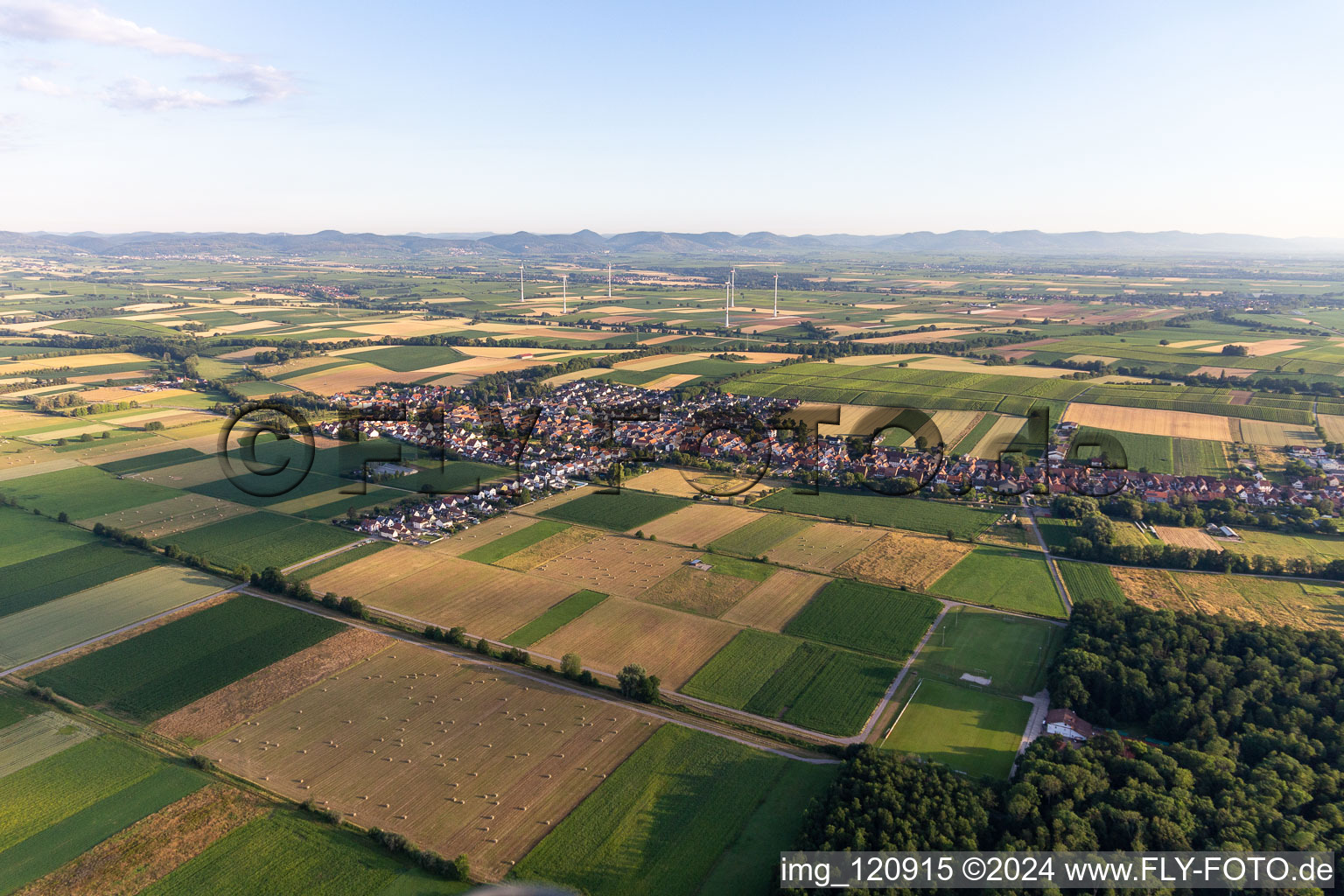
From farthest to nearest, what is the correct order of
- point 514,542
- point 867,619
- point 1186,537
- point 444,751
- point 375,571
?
point 514,542, point 1186,537, point 375,571, point 867,619, point 444,751

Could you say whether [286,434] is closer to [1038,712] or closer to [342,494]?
[342,494]

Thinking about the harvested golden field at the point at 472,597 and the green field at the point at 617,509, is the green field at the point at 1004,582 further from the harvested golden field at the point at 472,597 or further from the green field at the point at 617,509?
the harvested golden field at the point at 472,597

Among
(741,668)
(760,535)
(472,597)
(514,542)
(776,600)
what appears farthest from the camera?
(760,535)

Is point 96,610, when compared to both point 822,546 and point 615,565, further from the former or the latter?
point 822,546

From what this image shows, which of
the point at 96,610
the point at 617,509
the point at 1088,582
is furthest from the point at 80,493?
the point at 1088,582

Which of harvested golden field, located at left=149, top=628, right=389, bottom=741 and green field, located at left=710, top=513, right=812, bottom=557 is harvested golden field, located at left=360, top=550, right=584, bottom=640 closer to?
harvested golden field, located at left=149, top=628, right=389, bottom=741

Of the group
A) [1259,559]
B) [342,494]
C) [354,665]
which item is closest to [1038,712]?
[1259,559]

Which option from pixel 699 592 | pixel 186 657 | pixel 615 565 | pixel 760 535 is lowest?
pixel 186 657
